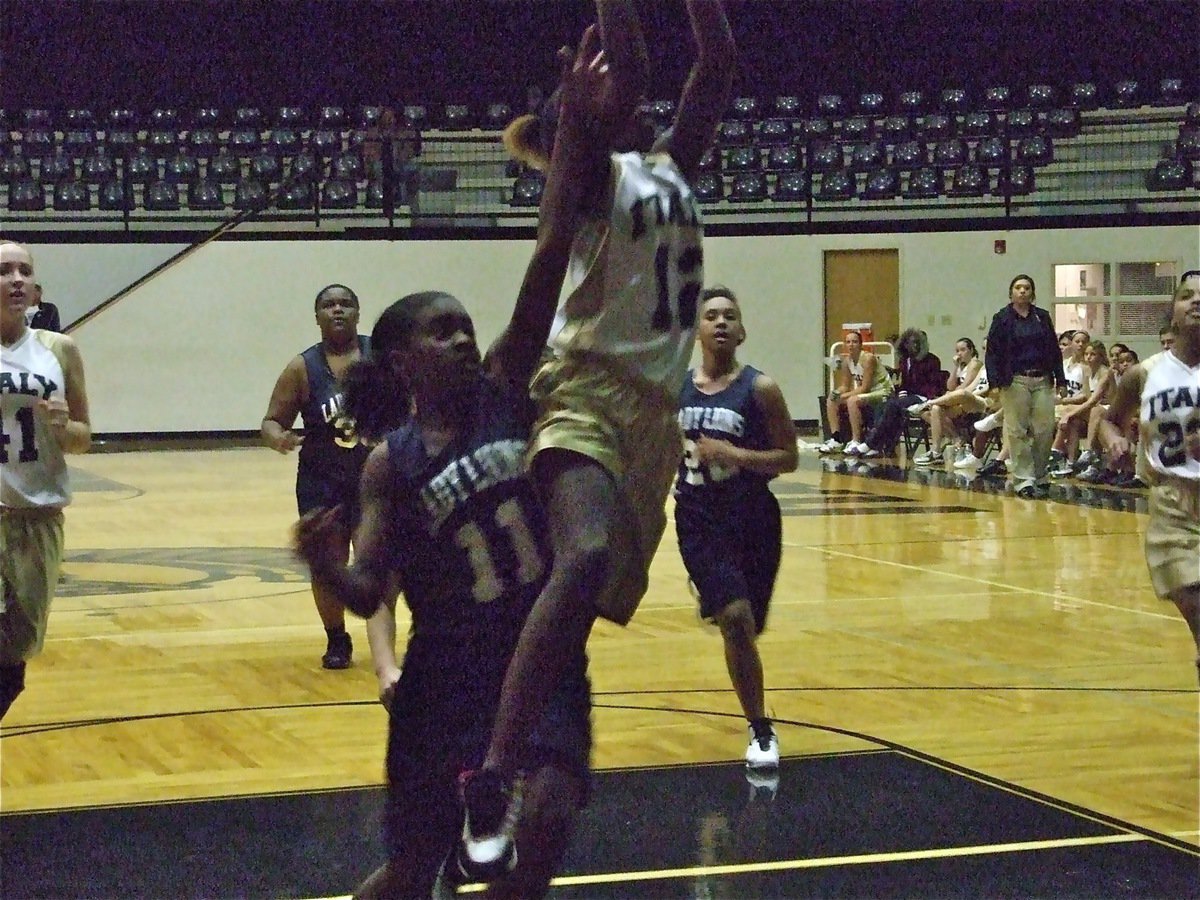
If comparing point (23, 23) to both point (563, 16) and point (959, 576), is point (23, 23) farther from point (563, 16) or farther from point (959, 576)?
point (959, 576)

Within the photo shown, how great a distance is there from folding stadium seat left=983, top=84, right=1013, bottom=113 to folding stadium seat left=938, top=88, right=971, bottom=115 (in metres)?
0.30

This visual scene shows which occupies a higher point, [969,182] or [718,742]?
[969,182]

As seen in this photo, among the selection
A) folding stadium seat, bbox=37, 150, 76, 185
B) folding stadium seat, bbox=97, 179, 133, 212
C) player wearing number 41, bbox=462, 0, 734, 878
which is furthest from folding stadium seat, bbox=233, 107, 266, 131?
player wearing number 41, bbox=462, 0, 734, 878

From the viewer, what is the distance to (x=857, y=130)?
24062mm

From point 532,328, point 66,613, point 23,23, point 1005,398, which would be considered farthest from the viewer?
point 23,23

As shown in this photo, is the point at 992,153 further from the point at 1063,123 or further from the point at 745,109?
the point at 745,109

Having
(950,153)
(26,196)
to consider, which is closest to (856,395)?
(950,153)

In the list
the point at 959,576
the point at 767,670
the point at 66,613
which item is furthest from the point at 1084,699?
the point at 66,613

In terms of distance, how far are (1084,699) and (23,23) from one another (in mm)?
21023

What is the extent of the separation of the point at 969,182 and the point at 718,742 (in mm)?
18003

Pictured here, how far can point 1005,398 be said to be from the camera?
14859 millimetres

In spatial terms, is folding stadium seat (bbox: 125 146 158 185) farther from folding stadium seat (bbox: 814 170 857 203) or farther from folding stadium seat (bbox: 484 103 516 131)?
folding stadium seat (bbox: 814 170 857 203)

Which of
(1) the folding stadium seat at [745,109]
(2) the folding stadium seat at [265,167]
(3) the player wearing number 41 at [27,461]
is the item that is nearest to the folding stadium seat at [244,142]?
(2) the folding stadium seat at [265,167]

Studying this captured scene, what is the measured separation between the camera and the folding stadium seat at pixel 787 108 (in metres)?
24.7
